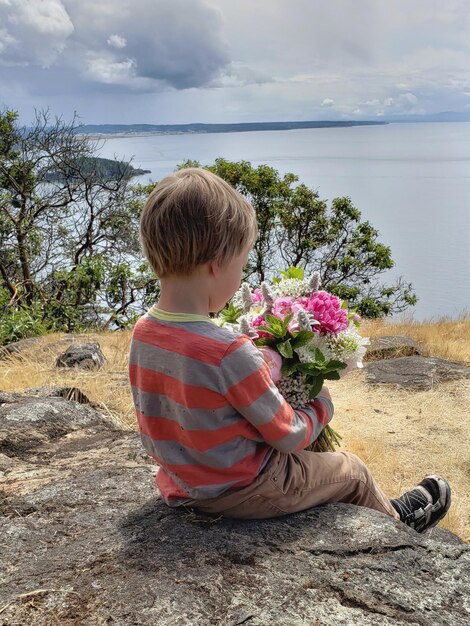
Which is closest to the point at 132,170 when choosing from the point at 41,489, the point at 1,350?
the point at 1,350

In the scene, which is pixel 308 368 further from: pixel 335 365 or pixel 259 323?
pixel 259 323

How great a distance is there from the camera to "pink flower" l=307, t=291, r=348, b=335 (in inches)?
94.3

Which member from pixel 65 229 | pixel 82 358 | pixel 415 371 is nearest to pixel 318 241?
pixel 65 229

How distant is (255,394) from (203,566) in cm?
54

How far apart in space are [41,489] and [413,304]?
1573cm

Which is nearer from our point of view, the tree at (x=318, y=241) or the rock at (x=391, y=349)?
the rock at (x=391, y=349)

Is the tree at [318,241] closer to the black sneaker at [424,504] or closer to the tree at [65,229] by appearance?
the tree at [65,229]

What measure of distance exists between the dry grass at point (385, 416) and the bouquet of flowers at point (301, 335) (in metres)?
2.27

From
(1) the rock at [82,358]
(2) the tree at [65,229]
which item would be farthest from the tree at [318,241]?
(1) the rock at [82,358]

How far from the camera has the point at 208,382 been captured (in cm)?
200

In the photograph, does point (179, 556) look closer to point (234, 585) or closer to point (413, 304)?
point (234, 585)

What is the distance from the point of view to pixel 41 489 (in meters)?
2.53

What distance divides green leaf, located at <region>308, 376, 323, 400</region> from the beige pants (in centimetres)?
23

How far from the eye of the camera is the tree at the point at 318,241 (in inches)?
611
